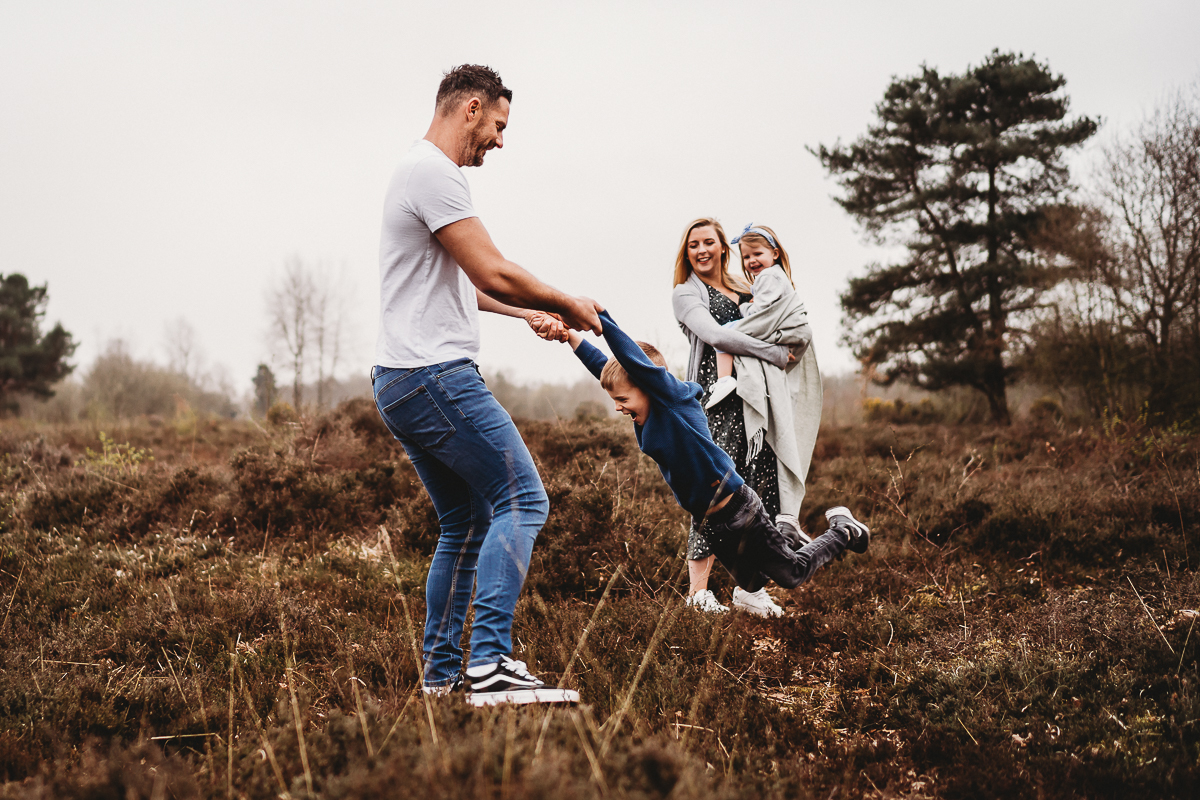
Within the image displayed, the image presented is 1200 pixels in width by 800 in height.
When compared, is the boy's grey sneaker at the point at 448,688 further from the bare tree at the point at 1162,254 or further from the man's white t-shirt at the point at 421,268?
the bare tree at the point at 1162,254

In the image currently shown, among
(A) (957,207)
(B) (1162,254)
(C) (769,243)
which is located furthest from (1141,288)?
(C) (769,243)

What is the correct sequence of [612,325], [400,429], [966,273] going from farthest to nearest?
[966,273] → [612,325] → [400,429]

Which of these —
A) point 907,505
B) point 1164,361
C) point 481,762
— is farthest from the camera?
point 1164,361

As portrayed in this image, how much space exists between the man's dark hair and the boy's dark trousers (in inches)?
78.5

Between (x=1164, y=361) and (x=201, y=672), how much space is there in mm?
14495

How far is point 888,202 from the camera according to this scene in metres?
18.7

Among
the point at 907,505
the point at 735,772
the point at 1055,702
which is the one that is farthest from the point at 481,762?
the point at 907,505

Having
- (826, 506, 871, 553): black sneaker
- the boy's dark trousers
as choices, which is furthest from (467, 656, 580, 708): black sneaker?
(826, 506, 871, 553): black sneaker

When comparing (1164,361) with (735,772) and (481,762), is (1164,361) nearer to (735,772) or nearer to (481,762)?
(735,772)

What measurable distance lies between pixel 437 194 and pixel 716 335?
93.1 inches

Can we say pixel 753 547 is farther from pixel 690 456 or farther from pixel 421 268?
pixel 421 268

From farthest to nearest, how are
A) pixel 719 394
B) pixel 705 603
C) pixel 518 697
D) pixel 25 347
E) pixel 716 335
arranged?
pixel 25 347, pixel 716 335, pixel 719 394, pixel 705 603, pixel 518 697

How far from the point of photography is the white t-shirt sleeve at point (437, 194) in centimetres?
251

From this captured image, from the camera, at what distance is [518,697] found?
2328 millimetres
